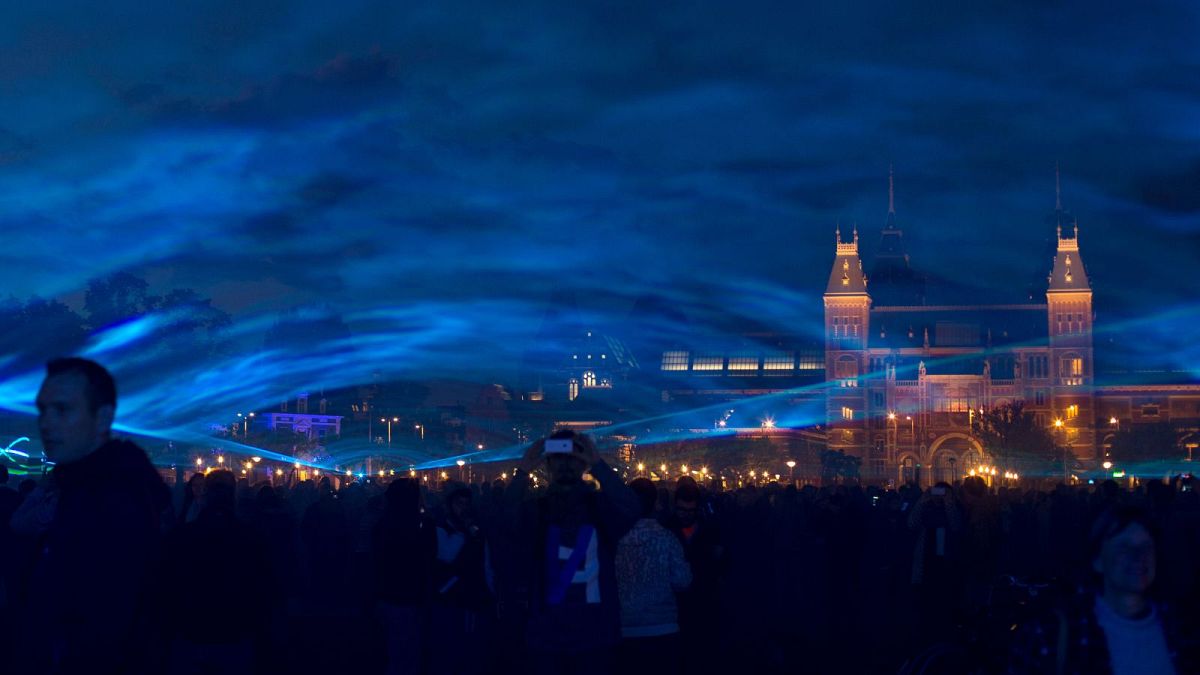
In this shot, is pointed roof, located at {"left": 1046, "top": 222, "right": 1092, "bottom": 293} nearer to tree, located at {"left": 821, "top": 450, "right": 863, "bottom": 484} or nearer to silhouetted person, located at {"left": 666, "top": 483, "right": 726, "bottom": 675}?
tree, located at {"left": 821, "top": 450, "right": 863, "bottom": 484}

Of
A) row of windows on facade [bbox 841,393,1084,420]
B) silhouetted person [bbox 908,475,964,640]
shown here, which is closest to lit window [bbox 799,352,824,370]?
A: row of windows on facade [bbox 841,393,1084,420]

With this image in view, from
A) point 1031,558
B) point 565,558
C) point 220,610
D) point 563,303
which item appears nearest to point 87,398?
point 220,610

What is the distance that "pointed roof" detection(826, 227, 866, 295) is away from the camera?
137625 mm

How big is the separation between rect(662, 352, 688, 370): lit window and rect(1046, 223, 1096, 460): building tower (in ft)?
146

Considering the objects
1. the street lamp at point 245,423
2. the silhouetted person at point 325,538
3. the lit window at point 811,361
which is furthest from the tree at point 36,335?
the lit window at point 811,361

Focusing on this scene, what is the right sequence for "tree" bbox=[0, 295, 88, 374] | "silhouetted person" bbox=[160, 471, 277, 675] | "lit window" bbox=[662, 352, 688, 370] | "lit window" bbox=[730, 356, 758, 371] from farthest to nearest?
1. "lit window" bbox=[662, 352, 688, 370]
2. "lit window" bbox=[730, 356, 758, 371]
3. "tree" bbox=[0, 295, 88, 374]
4. "silhouetted person" bbox=[160, 471, 277, 675]

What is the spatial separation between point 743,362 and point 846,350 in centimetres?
2677

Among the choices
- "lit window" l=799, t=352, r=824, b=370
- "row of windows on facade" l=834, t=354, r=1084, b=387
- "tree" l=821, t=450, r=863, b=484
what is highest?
"lit window" l=799, t=352, r=824, b=370

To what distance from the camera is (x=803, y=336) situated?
537 feet

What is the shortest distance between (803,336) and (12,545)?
157 meters

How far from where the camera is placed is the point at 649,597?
693 centimetres

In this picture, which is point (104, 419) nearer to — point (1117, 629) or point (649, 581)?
point (1117, 629)

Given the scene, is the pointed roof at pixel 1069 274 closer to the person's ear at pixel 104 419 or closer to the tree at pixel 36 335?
the tree at pixel 36 335

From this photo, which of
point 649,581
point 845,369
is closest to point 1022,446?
point 845,369
